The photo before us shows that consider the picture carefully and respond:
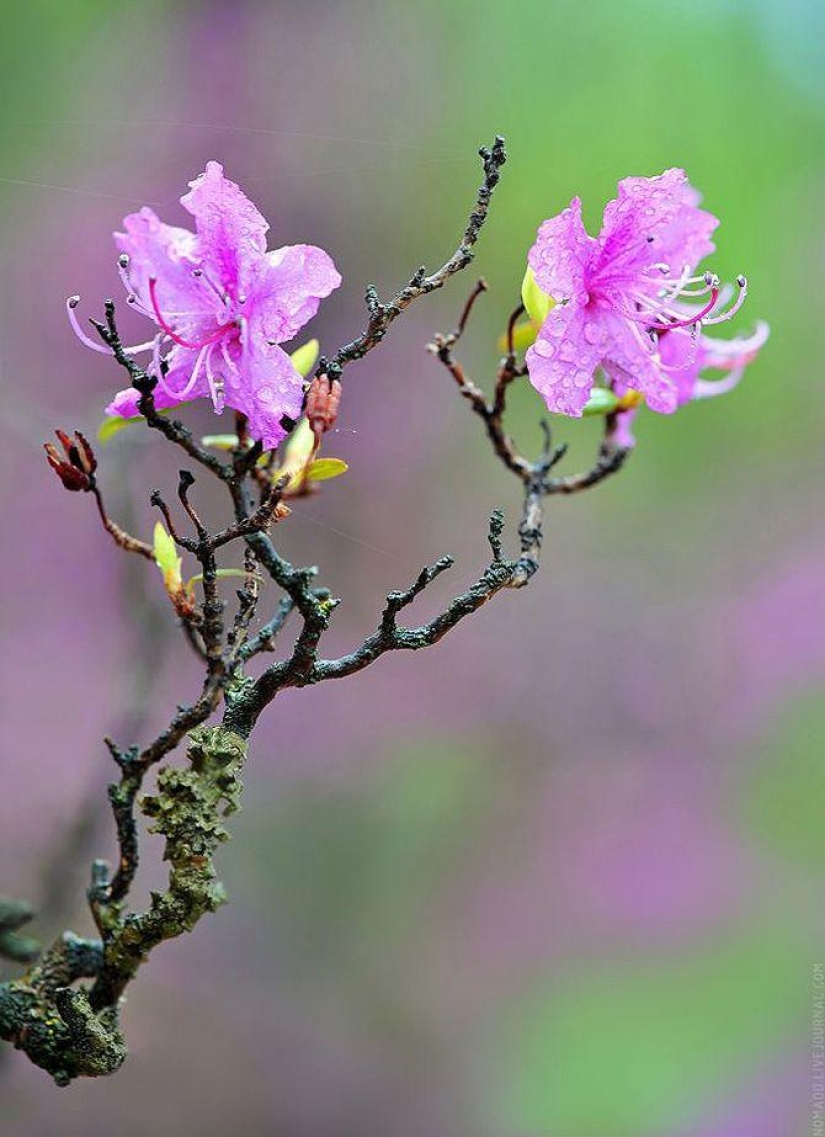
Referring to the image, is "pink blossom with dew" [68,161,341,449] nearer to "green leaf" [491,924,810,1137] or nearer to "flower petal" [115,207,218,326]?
"flower petal" [115,207,218,326]

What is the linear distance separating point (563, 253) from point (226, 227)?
6.1 inches


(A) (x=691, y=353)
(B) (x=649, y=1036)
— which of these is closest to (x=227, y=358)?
(A) (x=691, y=353)

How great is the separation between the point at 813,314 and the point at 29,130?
96 cm

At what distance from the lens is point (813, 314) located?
1540 millimetres

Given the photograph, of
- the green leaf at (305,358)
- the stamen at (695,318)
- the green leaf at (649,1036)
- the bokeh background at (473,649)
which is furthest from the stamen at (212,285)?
the green leaf at (649,1036)

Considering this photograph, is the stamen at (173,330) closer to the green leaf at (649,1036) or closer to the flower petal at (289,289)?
the flower petal at (289,289)

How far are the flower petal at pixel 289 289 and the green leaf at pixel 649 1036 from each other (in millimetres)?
1074

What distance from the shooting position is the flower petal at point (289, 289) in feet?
1.69

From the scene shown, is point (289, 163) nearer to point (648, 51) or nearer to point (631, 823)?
point (648, 51)

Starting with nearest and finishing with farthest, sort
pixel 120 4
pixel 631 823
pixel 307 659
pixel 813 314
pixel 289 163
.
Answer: pixel 307 659 < pixel 289 163 < pixel 120 4 < pixel 631 823 < pixel 813 314

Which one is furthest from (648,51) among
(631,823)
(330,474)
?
(330,474)

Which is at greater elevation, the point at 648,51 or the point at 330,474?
the point at 648,51

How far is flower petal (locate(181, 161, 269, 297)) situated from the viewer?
0.51 metres

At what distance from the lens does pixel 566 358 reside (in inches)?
22.3
